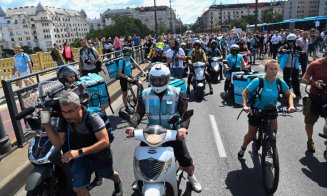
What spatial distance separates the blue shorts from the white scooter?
1.86 ft

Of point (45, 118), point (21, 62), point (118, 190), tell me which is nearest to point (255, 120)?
point (118, 190)

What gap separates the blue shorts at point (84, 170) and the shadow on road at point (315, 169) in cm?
301

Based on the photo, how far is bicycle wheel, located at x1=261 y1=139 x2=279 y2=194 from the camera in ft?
13.3

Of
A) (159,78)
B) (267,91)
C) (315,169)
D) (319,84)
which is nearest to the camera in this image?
(159,78)

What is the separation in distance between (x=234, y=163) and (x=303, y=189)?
1.21 meters

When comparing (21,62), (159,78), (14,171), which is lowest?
(14,171)

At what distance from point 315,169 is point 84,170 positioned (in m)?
3.54

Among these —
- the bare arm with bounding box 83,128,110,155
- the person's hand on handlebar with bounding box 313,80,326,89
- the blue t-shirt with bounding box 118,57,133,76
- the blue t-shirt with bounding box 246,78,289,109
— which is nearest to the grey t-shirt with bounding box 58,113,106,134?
the bare arm with bounding box 83,128,110,155

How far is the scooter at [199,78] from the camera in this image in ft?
32.9

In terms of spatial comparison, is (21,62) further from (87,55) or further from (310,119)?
(310,119)

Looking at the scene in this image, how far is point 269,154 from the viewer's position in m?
4.30

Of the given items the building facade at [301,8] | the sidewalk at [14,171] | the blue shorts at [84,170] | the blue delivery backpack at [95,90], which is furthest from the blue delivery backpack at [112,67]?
the building facade at [301,8]

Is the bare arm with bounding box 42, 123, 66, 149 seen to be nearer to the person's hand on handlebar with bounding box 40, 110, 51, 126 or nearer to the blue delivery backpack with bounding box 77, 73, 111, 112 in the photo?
the person's hand on handlebar with bounding box 40, 110, 51, 126

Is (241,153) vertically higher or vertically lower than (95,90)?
lower
